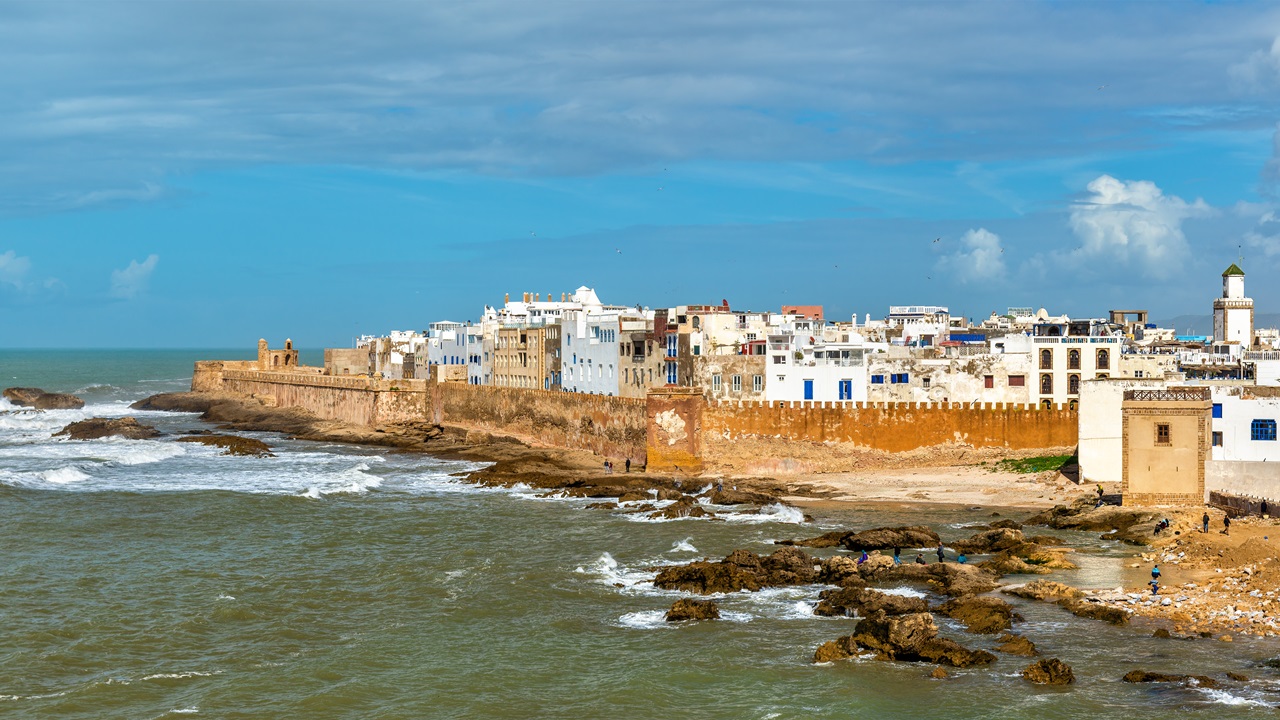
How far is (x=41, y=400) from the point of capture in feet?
372

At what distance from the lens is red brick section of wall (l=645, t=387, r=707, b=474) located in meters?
54.7

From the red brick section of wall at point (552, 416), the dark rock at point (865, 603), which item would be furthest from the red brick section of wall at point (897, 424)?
the dark rock at point (865, 603)

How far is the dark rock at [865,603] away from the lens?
28.9m

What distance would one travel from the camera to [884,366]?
58688 mm

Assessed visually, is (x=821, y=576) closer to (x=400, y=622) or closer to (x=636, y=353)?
(x=400, y=622)

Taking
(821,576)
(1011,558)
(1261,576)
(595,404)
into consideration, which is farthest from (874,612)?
(595,404)

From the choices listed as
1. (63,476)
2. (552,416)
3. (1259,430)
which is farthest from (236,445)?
(1259,430)

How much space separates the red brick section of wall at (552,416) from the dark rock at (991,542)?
836 inches

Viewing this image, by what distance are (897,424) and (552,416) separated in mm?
19909

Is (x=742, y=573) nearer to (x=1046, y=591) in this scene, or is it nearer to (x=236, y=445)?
(x=1046, y=591)

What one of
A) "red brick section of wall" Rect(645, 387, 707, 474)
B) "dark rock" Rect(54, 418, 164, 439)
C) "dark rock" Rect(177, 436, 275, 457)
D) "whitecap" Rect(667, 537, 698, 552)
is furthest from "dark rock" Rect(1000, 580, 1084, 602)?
"dark rock" Rect(54, 418, 164, 439)

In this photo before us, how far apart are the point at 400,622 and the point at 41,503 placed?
84.8ft

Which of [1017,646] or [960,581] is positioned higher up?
[960,581]

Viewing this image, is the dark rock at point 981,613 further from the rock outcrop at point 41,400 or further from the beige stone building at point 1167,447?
the rock outcrop at point 41,400
